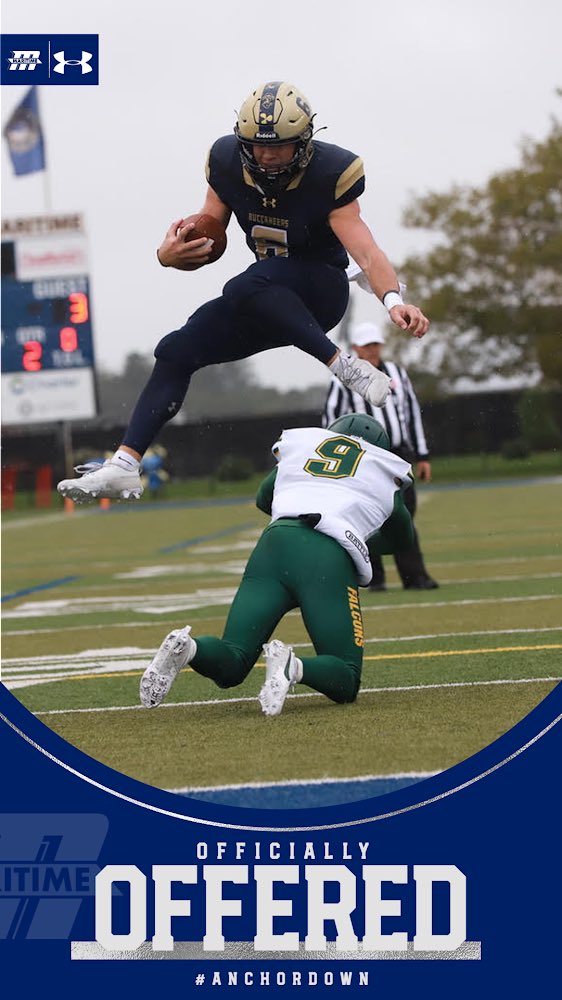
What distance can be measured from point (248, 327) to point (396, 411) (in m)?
3.52

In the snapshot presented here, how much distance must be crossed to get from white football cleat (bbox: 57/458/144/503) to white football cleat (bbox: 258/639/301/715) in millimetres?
564

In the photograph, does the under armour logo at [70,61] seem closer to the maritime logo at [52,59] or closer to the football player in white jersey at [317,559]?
the maritime logo at [52,59]

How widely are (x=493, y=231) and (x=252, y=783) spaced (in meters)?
7.73

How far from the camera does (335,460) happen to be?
15.3ft

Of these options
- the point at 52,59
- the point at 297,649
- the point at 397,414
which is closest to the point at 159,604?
the point at 397,414

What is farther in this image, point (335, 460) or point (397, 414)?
point (397, 414)

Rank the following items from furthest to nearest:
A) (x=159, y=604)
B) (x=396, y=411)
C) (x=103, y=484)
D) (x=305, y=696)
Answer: (x=159, y=604) < (x=396, y=411) < (x=305, y=696) < (x=103, y=484)

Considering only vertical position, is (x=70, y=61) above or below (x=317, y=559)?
above

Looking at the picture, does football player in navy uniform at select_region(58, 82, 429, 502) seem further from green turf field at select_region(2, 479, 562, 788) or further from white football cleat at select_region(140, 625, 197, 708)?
green turf field at select_region(2, 479, 562, 788)

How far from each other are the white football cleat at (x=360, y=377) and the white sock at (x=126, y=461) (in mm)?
610

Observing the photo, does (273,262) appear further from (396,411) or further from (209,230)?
(396,411)

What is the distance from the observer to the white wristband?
3859 mm

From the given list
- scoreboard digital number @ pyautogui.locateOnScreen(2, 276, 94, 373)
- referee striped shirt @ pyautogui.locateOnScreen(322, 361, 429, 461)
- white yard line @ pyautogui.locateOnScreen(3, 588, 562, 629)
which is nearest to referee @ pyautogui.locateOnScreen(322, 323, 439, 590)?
referee striped shirt @ pyautogui.locateOnScreen(322, 361, 429, 461)

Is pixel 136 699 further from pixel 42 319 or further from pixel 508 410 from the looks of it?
pixel 508 410
